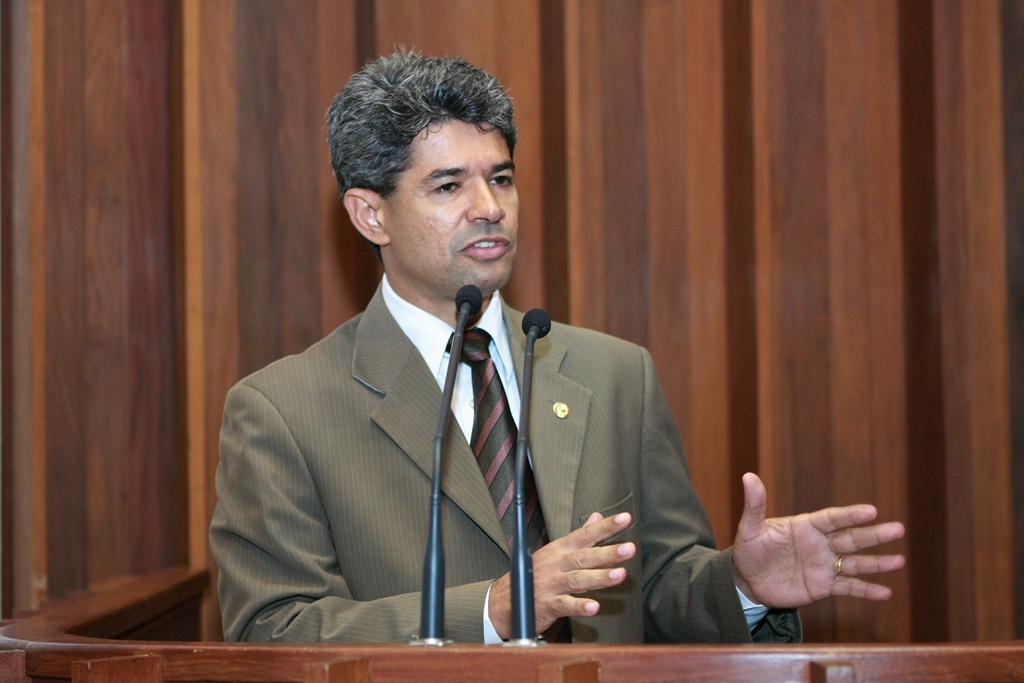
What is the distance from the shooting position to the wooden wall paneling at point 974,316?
2.98m

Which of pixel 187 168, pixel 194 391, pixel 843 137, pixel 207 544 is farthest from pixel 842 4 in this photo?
pixel 207 544

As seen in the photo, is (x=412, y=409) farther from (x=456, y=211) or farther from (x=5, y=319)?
(x=5, y=319)

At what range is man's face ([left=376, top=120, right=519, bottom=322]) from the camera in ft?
7.21

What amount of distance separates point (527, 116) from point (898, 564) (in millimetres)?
1684

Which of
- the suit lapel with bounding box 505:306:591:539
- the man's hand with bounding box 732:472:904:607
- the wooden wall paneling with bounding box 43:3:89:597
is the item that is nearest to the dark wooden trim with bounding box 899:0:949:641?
the suit lapel with bounding box 505:306:591:539

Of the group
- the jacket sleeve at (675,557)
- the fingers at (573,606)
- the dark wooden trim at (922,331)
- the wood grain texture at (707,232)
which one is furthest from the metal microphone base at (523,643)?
the dark wooden trim at (922,331)

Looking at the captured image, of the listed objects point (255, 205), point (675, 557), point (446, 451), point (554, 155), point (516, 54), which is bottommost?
point (675, 557)

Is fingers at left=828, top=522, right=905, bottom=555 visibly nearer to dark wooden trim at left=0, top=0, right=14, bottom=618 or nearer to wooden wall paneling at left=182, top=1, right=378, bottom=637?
wooden wall paneling at left=182, top=1, right=378, bottom=637

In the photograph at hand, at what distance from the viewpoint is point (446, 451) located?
2.08 m

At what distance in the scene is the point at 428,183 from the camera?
2.23 m

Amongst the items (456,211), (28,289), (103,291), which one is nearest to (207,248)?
(103,291)

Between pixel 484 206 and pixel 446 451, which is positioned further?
pixel 484 206

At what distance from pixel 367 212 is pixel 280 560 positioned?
723 millimetres

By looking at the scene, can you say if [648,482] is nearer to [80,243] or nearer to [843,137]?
[843,137]
